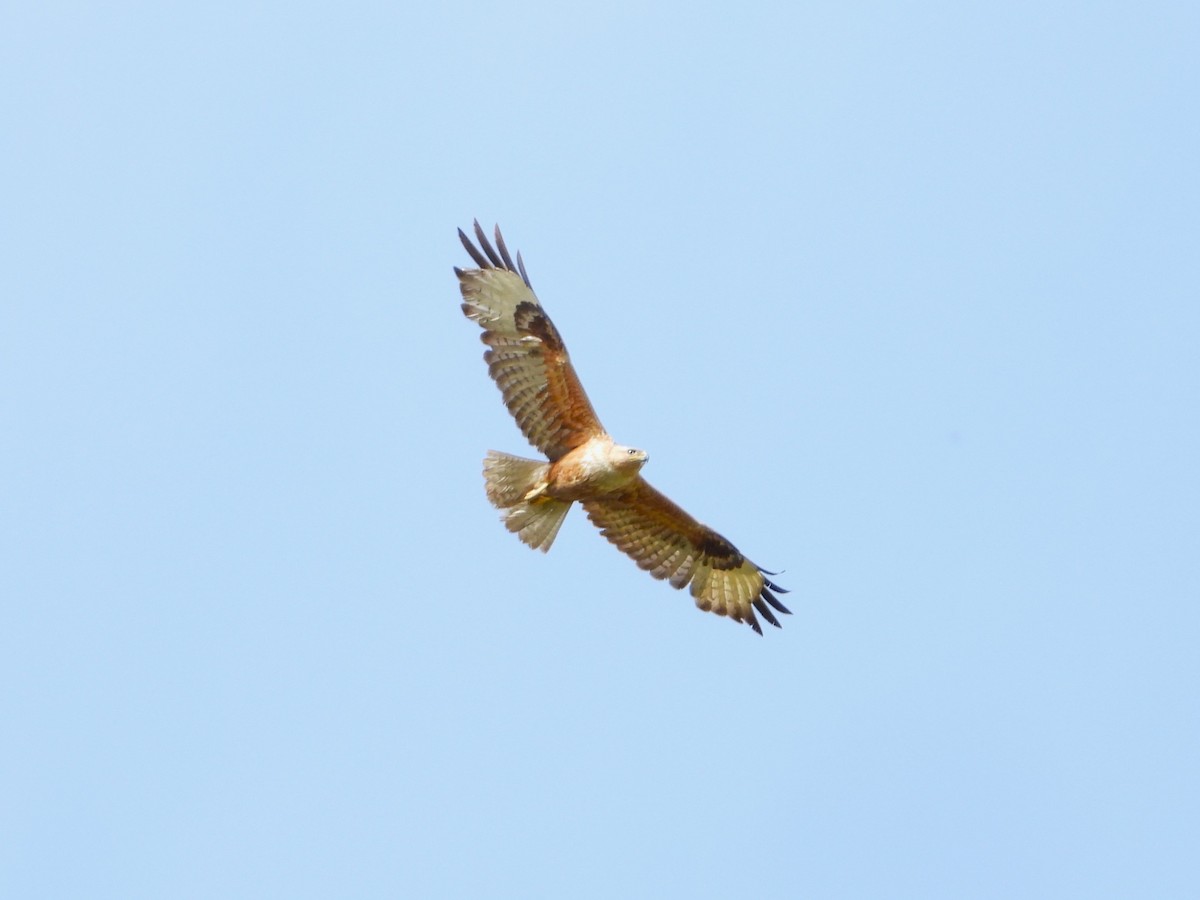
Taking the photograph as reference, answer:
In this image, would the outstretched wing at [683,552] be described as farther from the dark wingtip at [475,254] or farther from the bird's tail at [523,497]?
the dark wingtip at [475,254]

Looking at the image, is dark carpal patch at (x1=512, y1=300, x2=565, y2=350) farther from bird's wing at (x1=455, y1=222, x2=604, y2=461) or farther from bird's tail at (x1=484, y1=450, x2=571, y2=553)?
bird's tail at (x1=484, y1=450, x2=571, y2=553)

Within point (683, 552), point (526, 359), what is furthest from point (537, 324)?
point (683, 552)

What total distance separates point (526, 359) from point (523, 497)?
3.56ft

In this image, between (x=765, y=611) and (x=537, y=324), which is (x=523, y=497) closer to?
(x=537, y=324)

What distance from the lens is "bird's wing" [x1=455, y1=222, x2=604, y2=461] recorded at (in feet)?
47.0

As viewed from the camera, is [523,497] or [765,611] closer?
[523,497]

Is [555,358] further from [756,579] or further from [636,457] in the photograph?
[756,579]

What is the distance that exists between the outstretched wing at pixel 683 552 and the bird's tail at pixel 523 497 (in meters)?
0.47

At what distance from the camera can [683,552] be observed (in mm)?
15508

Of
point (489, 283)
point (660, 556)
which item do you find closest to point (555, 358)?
point (489, 283)

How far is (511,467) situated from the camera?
14469 mm

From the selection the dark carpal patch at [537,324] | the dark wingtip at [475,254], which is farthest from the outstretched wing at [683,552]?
the dark wingtip at [475,254]

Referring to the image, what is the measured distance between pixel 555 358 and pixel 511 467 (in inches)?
36.5

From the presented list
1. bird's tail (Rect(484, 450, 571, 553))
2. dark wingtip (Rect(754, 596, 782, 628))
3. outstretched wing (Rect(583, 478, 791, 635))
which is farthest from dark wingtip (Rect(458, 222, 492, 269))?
dark wingtip (Rect(754, 596, 782, 628))
